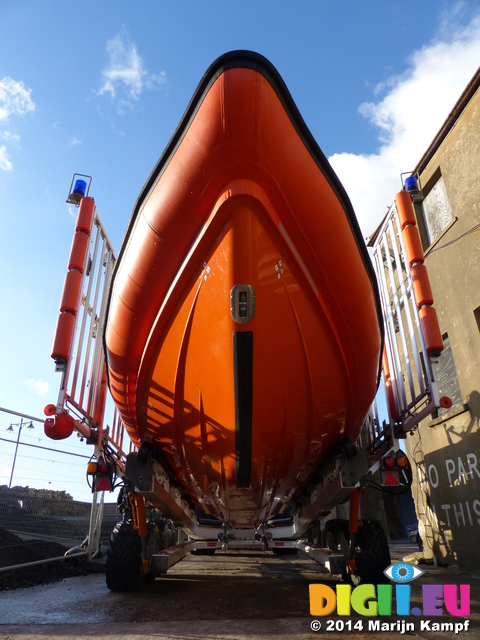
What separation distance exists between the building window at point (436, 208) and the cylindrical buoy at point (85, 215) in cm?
529

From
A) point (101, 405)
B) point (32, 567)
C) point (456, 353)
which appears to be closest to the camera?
point (101, 405)

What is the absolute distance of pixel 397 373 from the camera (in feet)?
13.1

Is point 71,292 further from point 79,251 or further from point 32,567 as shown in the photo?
point 32,567

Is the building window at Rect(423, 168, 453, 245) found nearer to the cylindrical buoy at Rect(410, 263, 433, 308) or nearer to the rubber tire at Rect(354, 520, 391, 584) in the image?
the cylindrical buoy at Rect(410, 263, 433, 308)

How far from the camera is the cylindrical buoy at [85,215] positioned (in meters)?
3.43

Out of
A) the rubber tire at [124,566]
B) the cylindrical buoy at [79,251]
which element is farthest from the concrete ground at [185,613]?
the cylindrical buoy at [79,251]

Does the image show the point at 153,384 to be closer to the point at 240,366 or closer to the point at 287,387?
the point at 240,366

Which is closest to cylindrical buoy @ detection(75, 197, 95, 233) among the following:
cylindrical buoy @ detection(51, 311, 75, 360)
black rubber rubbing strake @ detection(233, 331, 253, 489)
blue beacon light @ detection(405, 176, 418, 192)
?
cylindrical buoy @ detection(51, 311, 75, 360)

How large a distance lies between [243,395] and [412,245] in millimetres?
2064

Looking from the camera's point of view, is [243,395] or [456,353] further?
[456,353]

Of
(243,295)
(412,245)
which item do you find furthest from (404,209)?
(243,295)

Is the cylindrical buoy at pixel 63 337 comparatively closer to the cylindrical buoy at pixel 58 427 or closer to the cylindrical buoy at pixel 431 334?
the cylindrical buoy at pixel 58 427

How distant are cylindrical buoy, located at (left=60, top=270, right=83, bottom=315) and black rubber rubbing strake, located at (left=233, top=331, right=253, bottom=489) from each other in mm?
1307

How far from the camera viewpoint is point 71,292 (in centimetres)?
318
